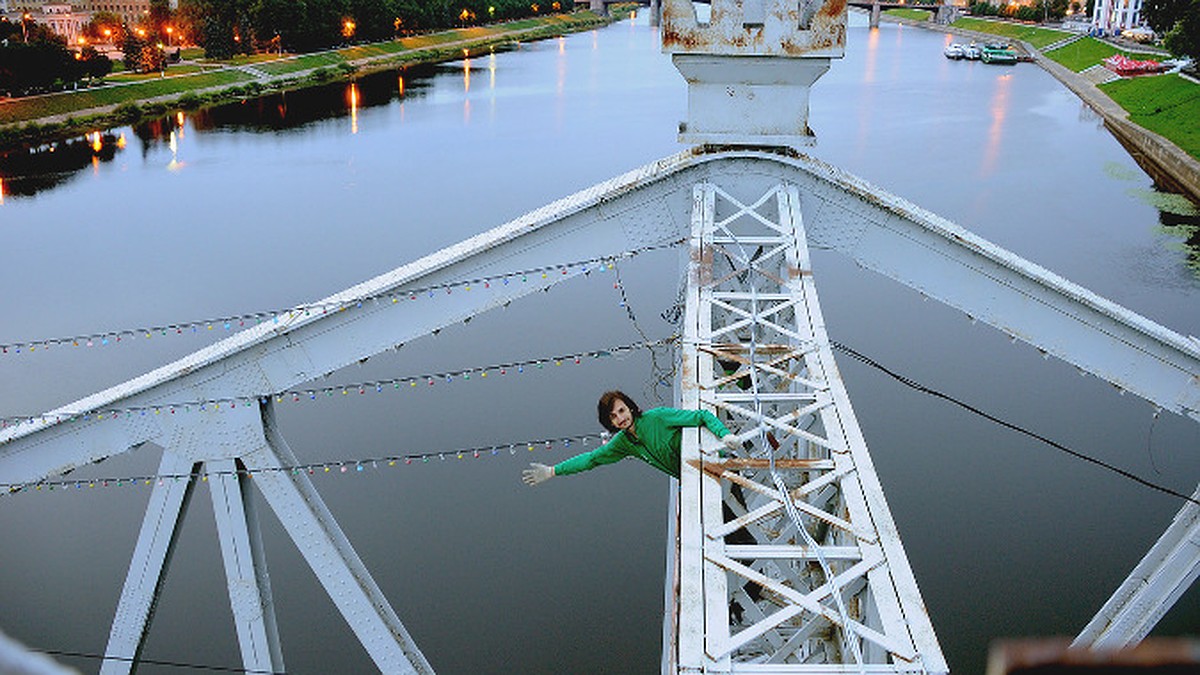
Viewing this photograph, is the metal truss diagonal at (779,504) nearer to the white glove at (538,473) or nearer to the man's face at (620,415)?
the man's face at (620,415)

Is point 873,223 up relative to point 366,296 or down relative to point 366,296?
up

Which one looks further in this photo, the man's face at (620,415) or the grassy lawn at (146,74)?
the grassy lawn at (146,74)

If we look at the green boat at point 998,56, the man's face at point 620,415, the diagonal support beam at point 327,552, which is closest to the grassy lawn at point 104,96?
the diagonal support beam at point 327,552

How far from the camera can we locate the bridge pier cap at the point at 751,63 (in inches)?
267

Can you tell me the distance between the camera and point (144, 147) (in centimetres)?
4009

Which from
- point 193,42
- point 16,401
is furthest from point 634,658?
point 193,42

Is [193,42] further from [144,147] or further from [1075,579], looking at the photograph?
[1075,579]

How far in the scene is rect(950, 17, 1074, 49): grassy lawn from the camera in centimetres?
7962

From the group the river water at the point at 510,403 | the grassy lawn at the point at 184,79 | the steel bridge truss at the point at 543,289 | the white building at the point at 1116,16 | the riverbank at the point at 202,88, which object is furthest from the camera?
the white building at the point at 1116,16

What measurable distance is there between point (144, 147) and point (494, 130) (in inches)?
581

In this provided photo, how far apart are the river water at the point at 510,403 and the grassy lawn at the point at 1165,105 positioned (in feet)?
7.48

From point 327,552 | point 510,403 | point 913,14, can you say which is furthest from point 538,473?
point 913,14

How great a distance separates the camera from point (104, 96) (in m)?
47.6

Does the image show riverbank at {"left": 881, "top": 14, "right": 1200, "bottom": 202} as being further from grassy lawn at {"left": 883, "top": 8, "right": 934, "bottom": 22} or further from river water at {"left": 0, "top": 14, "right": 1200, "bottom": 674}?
grassy lawn at {"left": 883, "top": 8, "right": 934, "bottom": 22}
